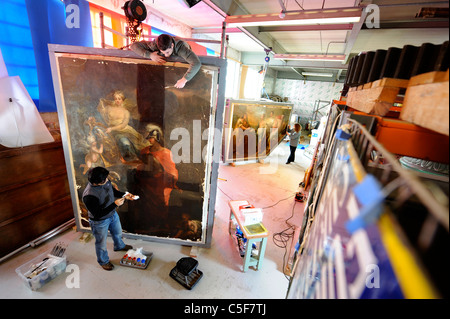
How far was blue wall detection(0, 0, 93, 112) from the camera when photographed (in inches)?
111

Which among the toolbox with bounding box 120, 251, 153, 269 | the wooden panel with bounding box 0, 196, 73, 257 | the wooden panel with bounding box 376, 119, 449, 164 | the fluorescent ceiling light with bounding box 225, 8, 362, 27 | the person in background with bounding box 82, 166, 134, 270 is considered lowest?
the toolbox with bounding box 120, 251, 153, 269

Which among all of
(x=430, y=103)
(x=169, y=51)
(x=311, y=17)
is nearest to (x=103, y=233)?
(x=169, y=51)

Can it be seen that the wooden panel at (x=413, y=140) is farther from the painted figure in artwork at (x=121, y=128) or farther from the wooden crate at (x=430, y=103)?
the painted figure in artwork at (x=121, y=128)

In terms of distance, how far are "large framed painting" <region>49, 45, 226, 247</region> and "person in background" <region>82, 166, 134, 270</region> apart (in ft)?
1.05

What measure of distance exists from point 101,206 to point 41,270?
1247mm

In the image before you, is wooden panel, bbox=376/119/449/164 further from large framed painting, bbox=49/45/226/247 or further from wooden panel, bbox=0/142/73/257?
wooden panel, bbox=0/142/73/257

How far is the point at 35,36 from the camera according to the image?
304 cm

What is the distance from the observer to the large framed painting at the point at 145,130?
253cm

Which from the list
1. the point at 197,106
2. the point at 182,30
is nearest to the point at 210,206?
the point at 197,106

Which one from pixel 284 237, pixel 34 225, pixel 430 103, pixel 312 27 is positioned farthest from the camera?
pixel 312 27

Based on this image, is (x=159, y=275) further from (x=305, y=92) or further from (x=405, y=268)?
(x=305, y=92)

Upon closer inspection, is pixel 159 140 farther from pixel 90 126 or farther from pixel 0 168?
pixel 0 168

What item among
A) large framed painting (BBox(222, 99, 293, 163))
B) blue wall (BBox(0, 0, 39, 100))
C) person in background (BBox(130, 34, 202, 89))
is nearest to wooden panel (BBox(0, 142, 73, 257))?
blue wall (BBox(0, 0, 39, 100))

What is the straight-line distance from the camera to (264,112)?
7.33 meters
